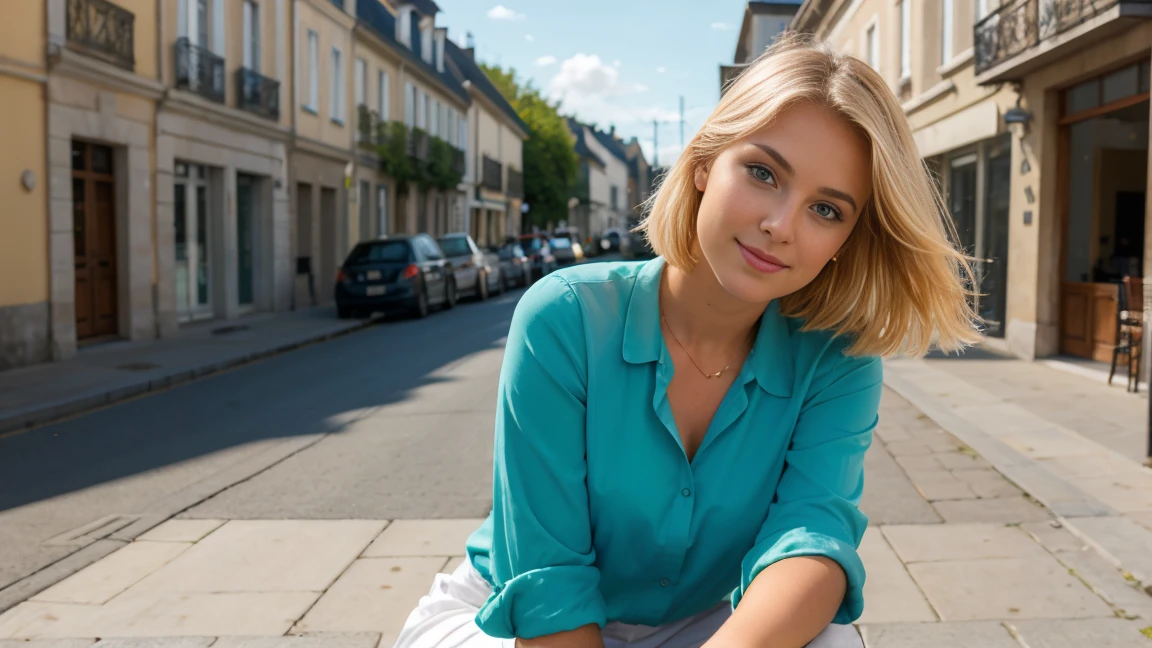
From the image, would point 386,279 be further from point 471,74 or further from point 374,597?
point 471,74

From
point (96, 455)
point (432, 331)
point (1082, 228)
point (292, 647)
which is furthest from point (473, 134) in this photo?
point (292, 647)

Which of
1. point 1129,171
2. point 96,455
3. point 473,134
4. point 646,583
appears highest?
point 473,134

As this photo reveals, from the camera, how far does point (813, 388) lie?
219 cm

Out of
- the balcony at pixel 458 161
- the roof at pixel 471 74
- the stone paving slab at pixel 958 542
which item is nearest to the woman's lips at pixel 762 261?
the stone paving slab at pixel 958 542

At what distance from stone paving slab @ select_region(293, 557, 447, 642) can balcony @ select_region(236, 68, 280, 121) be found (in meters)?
17.9

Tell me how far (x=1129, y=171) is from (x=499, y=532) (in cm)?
1209

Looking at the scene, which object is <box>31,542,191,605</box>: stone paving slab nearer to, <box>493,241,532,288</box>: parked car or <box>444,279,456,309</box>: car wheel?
<box>444,279,456,309</box>: car wheel

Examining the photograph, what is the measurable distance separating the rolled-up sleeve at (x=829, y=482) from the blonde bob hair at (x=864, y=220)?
0.08 metres

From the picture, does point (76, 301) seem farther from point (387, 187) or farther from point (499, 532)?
point (387, 187)

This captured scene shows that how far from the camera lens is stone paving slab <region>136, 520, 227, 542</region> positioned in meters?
5.46

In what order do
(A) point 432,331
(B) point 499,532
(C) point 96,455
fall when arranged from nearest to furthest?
(B) point 499,532 < (C) point 96,455 < (A) point 432,331

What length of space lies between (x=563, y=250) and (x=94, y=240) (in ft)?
100

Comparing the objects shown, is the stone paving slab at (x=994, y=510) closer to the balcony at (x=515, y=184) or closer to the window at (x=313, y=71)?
the window at (x=313, y=71)

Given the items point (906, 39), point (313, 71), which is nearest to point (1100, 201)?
point (906, 39)
